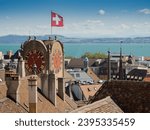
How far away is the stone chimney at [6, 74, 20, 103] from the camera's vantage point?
308 inches

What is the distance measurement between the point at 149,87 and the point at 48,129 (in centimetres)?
178

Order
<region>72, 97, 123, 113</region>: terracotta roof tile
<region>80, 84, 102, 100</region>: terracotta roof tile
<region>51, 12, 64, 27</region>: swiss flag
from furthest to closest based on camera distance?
<region>80, 84, 102, 100</region>: terracotta roof tile → <region>51, 12, 64, 27</region>: swiss flag → <region>72, 97, 123, 113</region>: terracotta roof tile

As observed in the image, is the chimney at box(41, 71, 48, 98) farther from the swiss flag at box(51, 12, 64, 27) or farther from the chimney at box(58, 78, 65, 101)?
the swiss flag at box(51, 12, 64, 27)

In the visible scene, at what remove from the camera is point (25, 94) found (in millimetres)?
8305

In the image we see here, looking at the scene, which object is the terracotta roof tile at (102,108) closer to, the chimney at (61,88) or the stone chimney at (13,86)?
the stone chimney at (13,86)

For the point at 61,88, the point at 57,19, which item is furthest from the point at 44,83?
the point at 57,19

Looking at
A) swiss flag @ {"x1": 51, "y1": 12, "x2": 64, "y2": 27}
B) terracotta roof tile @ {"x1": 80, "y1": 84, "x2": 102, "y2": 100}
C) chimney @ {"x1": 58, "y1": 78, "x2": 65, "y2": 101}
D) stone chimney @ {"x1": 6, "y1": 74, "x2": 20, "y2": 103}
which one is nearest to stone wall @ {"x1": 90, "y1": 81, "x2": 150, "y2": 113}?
swiss flag @ {"x1": 51, "y1": 12, "x2": 64, "y2": 27}

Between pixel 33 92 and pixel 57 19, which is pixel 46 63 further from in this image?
pixel 57 19

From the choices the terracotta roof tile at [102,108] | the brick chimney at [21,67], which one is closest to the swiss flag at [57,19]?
the terracotta roof tile at [102,108]

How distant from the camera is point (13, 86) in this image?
7.94 metres

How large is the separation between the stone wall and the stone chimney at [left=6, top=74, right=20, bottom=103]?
2198 millimetres

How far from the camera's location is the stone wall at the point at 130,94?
5.55 m

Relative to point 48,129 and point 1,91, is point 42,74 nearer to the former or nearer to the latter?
point 1,91

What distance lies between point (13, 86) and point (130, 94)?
2.77 m
